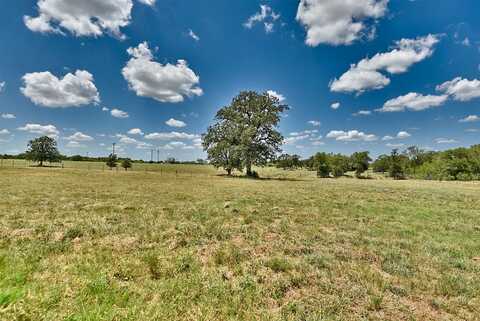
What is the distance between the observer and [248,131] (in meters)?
33.5

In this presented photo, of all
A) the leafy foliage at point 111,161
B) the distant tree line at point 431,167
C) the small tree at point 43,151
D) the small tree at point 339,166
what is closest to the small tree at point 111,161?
the leafy foliage at point 111,161

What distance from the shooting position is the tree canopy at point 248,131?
3438 cm

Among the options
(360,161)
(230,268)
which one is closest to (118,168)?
(360,161)

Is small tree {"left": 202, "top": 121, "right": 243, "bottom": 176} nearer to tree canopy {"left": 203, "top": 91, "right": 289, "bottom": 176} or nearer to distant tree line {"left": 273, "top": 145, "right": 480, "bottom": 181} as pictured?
tree canopy {"left": 203, "top": 91, "right": 289, "bottom": 176}

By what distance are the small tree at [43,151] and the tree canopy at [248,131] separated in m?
60.3

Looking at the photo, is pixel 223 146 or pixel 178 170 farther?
pixel 178 170

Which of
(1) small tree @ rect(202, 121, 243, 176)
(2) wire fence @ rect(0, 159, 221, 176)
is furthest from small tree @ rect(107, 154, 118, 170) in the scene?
(1) small tree @ rect(202, 121, 243, 176)

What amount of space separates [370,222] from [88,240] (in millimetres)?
9203

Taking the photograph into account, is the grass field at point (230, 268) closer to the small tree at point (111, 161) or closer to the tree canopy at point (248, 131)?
the tree canopy at point (248, 131)

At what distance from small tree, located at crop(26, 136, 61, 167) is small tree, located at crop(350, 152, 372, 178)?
87.9 meters

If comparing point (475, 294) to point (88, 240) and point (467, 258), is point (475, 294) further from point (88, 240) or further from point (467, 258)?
point (88, 240)

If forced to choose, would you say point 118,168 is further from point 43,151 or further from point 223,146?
point 223,146

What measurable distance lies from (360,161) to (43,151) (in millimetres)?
92453

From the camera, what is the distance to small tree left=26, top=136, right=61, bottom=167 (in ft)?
230
